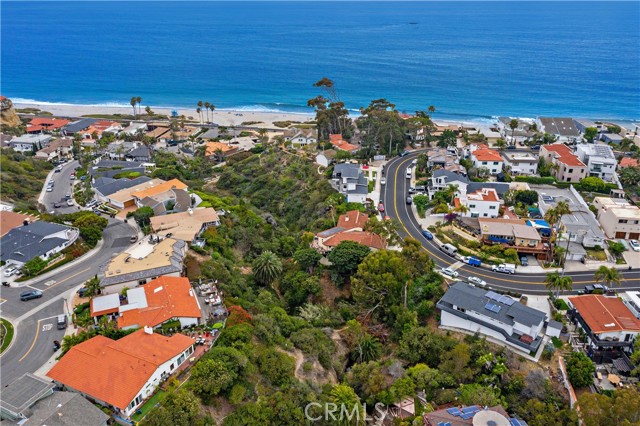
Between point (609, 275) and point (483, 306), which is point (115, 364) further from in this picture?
point (609, 275)

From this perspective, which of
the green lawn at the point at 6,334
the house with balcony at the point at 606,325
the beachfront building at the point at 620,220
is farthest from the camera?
the beachfront building at the point at 620,220

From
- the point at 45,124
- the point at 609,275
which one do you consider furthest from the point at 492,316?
the point at 45,124

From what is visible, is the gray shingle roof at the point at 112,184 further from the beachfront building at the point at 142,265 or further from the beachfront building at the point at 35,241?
the beachfront building at the point at 142,265

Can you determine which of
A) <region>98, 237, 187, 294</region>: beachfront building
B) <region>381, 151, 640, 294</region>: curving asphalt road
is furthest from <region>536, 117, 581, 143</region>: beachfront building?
<region>98, 237, 187, 294</region>: beachfront building

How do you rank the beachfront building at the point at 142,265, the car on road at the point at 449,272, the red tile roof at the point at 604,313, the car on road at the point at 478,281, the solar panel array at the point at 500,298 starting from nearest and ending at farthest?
1. the red tile roof at the point at 604,313
2. the beachfront building at the point at 142,265
3. the solar panel array at the point at 500,298
4. the car on road at the point at 478,281
5. the car on road at the point at 449,272

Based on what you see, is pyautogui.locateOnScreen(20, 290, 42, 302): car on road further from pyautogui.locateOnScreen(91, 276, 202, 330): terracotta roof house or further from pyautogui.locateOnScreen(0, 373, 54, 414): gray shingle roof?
pyautogui.locateOnScreen(0, 373, 54, 414): gray shingle roof

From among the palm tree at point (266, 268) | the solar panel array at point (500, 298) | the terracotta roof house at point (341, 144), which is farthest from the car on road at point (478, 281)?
the terracotta roof house at point (341, 144)

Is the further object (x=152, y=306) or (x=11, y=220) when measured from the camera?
(x=11, y=220)
